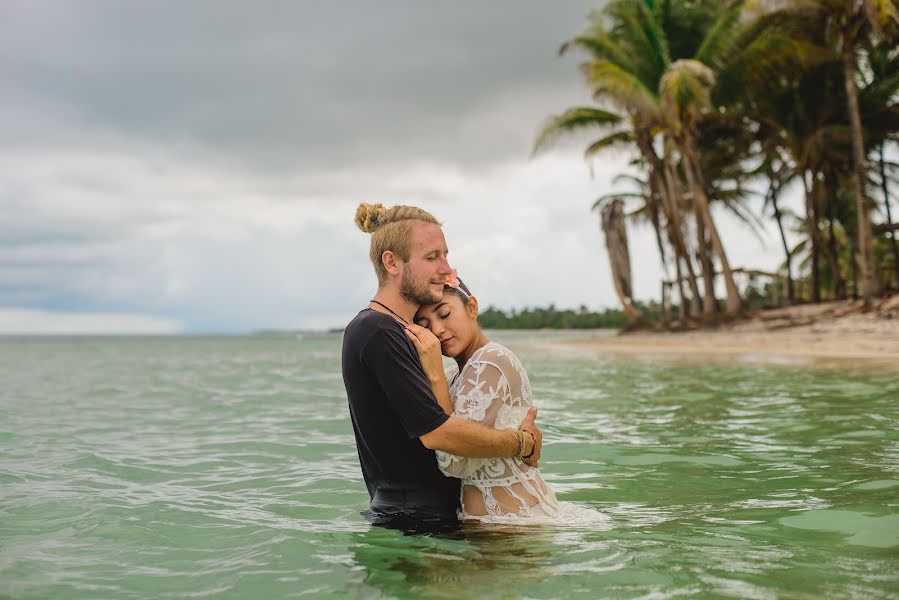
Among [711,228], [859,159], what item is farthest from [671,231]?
[859,159]

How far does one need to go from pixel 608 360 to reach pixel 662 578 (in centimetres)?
1956

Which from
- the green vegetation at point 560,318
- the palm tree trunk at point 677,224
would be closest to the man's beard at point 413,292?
the palm tree trunk at point 677,224

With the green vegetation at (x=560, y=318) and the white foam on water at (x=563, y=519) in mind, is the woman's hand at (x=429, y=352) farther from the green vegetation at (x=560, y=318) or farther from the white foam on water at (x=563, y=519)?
the green vegetation at (x=560, y=318)

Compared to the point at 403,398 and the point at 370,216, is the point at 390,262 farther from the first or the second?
the point at 403,398

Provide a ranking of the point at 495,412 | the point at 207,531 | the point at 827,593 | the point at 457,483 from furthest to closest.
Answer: the point at 207,531 < the point at 457,483 < the point at 495,412 < the point at 827,593

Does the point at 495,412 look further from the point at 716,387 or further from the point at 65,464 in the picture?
the point at 716,387

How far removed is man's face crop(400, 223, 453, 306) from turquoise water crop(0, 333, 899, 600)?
48.4 inches

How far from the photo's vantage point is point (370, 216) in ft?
13.4

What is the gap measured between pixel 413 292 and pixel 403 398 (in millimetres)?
551

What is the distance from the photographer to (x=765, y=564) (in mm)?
3838

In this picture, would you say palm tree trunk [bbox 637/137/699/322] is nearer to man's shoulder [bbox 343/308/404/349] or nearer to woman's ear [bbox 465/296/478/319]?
woman's ear [bbox 465/296/478/319]

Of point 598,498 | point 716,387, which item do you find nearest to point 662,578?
point 598,498

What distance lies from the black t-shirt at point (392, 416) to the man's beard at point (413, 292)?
0.19m

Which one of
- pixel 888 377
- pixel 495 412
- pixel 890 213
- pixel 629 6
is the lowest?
pixel 888 377
